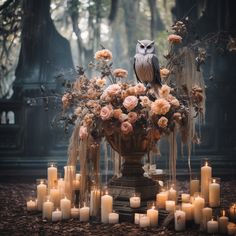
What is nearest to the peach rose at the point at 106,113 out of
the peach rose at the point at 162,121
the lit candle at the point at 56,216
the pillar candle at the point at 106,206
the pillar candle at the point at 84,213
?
the peach rose at the point at 162,121

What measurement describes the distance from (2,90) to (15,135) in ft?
2.49

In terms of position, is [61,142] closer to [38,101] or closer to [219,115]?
[38,101]

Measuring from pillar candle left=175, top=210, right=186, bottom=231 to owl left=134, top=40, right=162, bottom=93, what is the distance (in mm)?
996

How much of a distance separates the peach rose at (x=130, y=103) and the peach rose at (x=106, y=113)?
12 centimetres

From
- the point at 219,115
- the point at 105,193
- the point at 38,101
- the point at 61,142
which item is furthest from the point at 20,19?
the point at 105,193

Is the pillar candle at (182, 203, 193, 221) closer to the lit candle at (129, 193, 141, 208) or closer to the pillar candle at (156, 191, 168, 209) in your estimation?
the pillar candle at (156, 191, 168, 209)

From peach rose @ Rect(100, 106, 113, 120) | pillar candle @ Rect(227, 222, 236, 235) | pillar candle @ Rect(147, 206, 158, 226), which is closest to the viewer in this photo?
pillar candle @ Rect(227, 222, 236, 235)

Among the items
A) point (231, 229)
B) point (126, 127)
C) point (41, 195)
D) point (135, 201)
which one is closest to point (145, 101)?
point (126, 127)

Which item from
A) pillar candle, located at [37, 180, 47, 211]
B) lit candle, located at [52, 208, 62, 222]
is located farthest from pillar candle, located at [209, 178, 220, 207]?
pillar candle, located at [37, 180, 47, 211]

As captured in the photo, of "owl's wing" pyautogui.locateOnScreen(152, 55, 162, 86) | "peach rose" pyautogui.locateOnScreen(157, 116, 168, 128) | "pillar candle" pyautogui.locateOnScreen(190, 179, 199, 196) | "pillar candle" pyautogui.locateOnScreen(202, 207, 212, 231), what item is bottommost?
"pillar candle" pyautogui.locateOnScreen(202, 207, 212, 231)

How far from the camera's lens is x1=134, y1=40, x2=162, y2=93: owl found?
3752 millimetres

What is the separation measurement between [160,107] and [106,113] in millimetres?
393

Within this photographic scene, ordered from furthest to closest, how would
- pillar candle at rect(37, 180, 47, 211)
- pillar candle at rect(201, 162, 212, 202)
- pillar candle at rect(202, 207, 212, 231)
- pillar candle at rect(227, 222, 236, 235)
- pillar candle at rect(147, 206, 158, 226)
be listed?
pillar candle at rect(37, 180, 47, 211) < pillar candle at rect(201, 162, 212, 202) < pillar candle at rect(147, 206, 158, 226) < pillar candle at rect(202, 207, 212, 231) < pillar candle at rect(227, 222, 236, 235)

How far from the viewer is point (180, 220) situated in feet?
11.0
